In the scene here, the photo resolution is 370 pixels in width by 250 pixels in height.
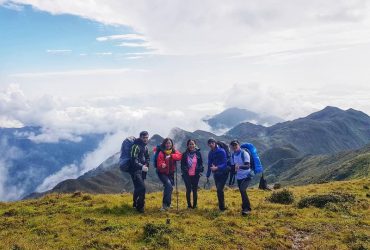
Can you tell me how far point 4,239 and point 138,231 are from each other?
18.1 feet

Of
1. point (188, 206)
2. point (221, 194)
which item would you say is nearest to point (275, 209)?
point (221, 194)

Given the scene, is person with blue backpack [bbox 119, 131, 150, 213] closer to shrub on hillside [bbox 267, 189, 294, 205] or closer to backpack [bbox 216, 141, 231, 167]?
backpack [bbox 216, 141, 231, 167]

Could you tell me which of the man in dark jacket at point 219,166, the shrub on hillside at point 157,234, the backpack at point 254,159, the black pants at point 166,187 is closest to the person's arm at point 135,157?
the black pants at point 166,187

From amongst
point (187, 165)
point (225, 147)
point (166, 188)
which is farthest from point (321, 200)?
point (166, 188)

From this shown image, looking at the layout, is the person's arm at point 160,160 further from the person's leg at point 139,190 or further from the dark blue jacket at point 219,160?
the dark blue jacket at point 219,160

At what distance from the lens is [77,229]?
17797 millimetres

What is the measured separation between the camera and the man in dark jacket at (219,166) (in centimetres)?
2144

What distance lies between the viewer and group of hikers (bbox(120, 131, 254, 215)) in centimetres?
2069

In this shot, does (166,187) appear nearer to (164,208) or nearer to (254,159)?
(164,208)

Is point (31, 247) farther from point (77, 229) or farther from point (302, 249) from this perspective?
point (302, 249)

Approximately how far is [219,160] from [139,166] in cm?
436

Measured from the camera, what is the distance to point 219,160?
21641 mm

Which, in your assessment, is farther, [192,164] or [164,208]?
[192,164]

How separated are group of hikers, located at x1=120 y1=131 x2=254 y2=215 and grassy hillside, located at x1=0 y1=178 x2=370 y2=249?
3.59 ft
